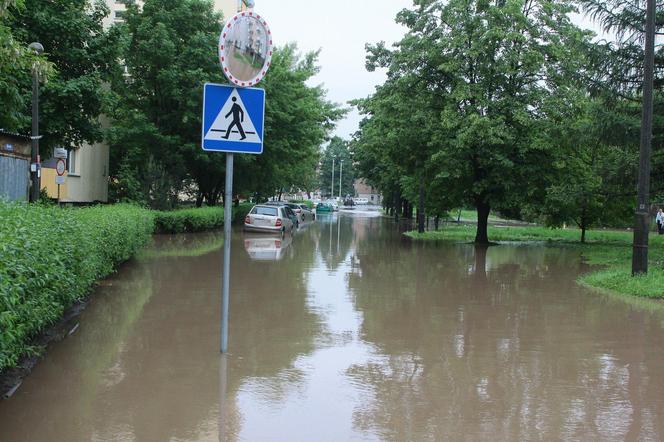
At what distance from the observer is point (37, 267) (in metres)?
5.24

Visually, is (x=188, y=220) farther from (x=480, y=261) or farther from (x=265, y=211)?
(x=480, y=261)

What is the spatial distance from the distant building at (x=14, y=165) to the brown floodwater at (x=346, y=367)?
227 inches

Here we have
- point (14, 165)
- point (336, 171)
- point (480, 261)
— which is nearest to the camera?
point (14, 165)

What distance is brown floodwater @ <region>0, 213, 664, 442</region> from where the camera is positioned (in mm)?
4758

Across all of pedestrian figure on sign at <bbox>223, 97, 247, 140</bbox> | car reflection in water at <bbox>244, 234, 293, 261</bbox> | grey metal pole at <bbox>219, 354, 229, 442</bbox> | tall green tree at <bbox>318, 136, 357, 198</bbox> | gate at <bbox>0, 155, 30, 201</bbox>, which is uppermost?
tall green tree at <bbox>318, 136, 357, 198</bbox>

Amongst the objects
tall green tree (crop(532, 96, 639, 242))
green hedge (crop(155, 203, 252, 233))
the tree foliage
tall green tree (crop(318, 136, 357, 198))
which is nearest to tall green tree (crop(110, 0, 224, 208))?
the tree foliage

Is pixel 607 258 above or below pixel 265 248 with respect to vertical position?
above

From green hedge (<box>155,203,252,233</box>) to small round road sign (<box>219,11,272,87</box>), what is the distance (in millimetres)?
18903

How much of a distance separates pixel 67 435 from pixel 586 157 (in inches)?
930

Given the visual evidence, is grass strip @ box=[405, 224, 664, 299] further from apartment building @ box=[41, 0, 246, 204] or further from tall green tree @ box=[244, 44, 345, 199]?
apartment building @ box=[41, 0, 246, 204]

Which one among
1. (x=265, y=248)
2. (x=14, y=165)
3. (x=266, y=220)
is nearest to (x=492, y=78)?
(x=265, y=248)

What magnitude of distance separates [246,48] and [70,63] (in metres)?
13.4

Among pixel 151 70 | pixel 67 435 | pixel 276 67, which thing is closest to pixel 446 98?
pixel 276 67

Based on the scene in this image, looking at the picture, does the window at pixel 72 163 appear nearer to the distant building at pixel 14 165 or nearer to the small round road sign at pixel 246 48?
the distant building at pixel 14 165
